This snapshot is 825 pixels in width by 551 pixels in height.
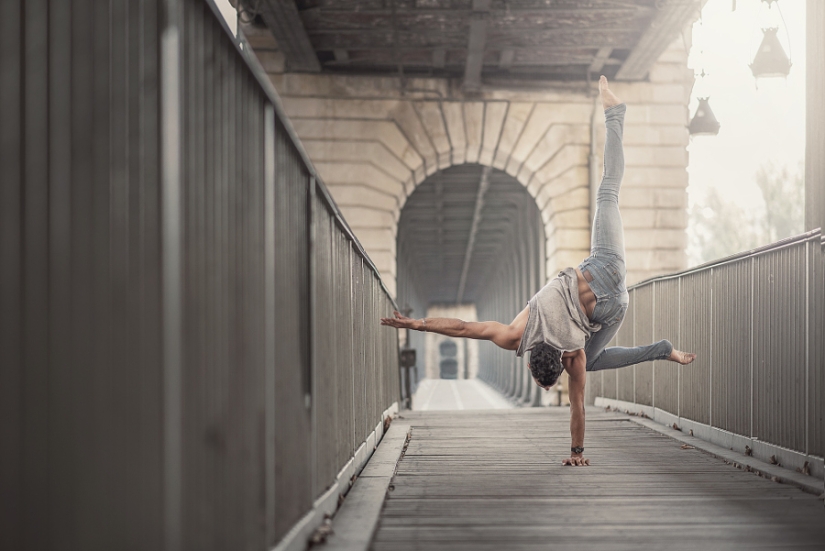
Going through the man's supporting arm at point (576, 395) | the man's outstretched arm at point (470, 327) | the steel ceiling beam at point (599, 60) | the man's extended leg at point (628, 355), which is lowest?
the man's supporting arm at point (576, 395)

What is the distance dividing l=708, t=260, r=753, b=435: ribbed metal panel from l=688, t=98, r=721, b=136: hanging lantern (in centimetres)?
869

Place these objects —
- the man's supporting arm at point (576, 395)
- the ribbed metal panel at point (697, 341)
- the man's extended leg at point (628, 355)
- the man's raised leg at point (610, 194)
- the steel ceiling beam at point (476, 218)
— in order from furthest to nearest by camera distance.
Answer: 1. the steel ceiling beam at point (476, 218)
2. the ribbed metal panel at point (697, 341)
3. the man's extended leg at point (628, 355)
4. the man's raised leg at point (610, 194)
5. the man's supporting arm at point (576, 395)

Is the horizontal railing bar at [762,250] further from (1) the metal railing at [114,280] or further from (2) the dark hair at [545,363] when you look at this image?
(1) the metal railing at [114,280]

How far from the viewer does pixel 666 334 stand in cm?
966

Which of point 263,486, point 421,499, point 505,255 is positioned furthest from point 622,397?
point 505,255

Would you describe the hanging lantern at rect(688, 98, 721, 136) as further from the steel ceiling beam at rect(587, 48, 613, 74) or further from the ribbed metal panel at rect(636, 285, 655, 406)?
the ribbed metal panel at rect(636, 285, 655, 406)

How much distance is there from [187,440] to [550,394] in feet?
55.4

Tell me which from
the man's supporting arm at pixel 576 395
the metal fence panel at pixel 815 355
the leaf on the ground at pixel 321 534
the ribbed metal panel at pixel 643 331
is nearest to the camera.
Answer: the leaf on the ground at pixel 321 534

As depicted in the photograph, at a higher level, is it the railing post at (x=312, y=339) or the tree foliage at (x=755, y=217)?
the tree foliage at (x=755, y=217)

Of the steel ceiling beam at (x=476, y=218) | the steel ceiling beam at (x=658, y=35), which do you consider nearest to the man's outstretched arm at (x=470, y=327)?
the steel ceiling beam at (x=658, y=35)

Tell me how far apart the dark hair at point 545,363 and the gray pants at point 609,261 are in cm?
49

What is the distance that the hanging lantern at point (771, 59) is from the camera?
12461mm

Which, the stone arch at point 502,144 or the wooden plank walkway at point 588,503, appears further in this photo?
the stone arch at point 502,144

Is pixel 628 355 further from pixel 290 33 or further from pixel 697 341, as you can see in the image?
pixel 290 33
